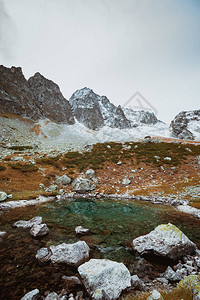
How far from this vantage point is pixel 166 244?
7.47 meters

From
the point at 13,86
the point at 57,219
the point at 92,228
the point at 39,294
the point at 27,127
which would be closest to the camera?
the point at 39,294

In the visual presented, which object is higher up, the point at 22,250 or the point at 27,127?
the point at 27,127

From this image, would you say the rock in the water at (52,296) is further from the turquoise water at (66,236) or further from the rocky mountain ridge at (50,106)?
the rocky mountain ridge at (50,106)

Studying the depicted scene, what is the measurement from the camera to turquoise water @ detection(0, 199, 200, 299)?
5.64m

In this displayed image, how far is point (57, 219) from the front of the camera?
41.8 ft

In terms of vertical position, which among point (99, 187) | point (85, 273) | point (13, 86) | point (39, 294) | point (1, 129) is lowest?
point (99, 187)

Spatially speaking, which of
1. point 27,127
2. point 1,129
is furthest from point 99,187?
point 27,127

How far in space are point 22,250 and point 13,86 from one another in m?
126

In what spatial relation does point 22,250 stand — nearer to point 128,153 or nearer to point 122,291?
point 122,291

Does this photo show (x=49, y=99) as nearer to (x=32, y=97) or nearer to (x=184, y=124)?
(x=32, y=97)

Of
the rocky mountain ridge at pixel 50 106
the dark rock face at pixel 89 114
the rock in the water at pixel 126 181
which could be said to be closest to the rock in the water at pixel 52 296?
the rock in the water at pixel 126 181

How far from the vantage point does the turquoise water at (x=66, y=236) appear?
18.5ft

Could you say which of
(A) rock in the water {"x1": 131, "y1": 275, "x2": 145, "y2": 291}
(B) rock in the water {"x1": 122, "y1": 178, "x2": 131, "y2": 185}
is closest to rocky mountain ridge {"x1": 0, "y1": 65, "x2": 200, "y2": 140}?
(B) rock in the water {"x1": 122, "y1": 178, "x2": 131, "y2": 185}

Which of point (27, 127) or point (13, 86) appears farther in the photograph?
point (13, 86)
